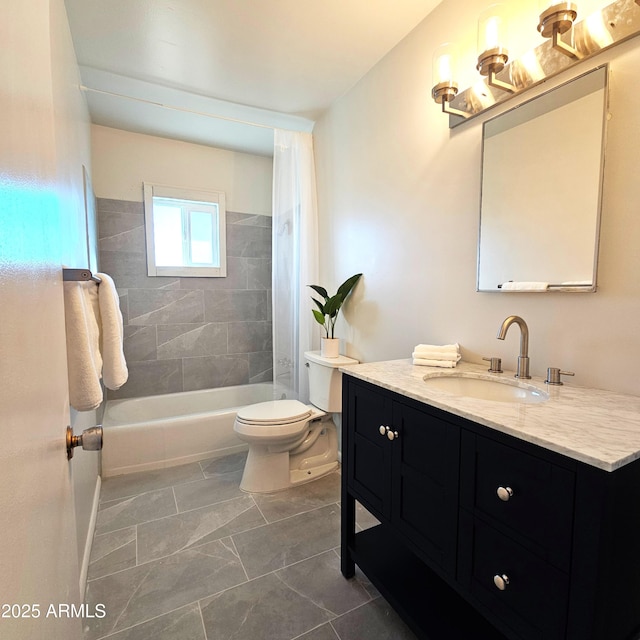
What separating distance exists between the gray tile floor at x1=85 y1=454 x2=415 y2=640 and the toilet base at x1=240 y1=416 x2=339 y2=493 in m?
0.07

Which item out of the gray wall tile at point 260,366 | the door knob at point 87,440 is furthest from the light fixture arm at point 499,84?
the gray wall tile at point 260,366

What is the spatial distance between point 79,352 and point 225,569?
3.90ft

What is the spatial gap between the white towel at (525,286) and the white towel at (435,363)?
0.36 m

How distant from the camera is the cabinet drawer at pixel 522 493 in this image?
740 millimetres

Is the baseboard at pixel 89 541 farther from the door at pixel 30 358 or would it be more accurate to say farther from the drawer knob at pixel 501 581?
the drawer knob at pixel 501 581

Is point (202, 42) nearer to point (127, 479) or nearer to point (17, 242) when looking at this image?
point (17, 242)

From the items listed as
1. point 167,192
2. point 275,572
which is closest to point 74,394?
point 275,572

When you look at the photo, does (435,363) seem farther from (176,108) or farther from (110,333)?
(176,108)

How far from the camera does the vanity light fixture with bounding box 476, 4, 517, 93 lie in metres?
1.25

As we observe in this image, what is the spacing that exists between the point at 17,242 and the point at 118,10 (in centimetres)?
188

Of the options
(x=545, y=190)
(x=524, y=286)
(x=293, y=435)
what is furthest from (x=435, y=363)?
(x=293, y=435)

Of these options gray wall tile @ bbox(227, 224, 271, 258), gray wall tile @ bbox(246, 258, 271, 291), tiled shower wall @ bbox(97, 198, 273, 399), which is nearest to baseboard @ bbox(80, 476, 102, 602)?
tiled shower wall @ bbox(97, 198, 273, 399)

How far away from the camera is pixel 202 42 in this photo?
1.83 meters

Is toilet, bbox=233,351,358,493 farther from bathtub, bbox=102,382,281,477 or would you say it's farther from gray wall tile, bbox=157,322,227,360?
gray wall tile, bbox=157,322,227,360
